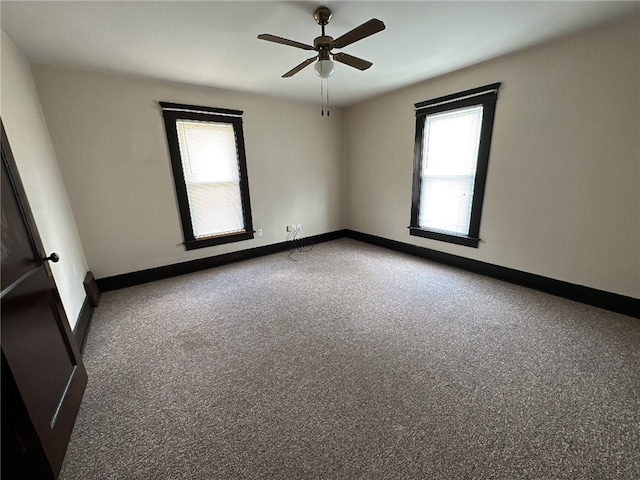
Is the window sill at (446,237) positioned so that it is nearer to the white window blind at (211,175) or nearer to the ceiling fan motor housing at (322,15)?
the white window blind at (211,175)

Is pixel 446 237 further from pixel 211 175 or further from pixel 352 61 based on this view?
pixel 211 175

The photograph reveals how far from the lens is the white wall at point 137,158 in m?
2.62

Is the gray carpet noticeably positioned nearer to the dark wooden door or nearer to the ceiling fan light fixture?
the dark wooden door

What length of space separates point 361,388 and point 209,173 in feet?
10.3

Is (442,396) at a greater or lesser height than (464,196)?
lesser

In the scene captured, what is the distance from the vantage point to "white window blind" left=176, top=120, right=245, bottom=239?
3.29 meters

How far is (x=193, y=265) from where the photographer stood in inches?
140

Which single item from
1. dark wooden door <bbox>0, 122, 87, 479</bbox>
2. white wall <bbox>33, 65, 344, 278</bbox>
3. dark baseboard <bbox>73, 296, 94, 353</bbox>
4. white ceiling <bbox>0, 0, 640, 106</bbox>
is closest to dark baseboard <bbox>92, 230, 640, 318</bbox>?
white wall <bbox>33, 65, 344, 278</bbox>

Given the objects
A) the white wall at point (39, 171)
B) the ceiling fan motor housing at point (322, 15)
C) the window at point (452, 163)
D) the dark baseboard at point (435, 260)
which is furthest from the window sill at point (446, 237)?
the white wall at point (39, 171)

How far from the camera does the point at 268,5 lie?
67.8 inches

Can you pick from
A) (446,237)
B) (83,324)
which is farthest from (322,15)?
(83,324)

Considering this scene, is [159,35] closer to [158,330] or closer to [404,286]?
[158,330]

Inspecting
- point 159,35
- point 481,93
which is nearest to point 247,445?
point 159,35

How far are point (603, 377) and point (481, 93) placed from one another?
109 inches
